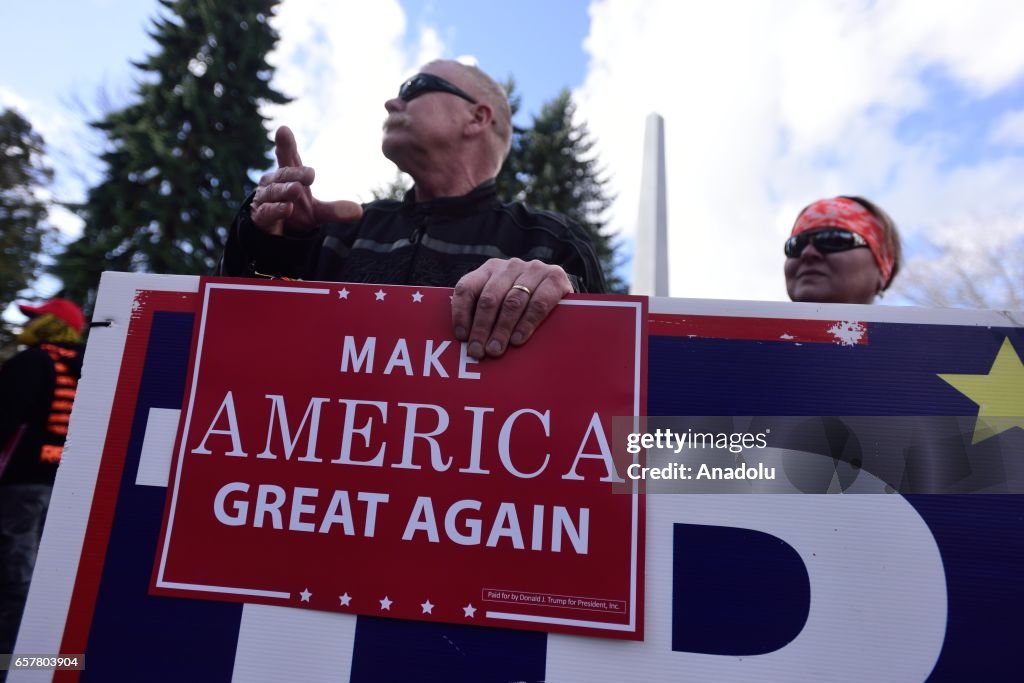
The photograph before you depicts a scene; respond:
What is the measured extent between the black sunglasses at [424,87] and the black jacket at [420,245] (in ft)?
1.34

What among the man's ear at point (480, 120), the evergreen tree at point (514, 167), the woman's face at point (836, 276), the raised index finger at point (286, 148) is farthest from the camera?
the evergreen tree at point (514, 167)

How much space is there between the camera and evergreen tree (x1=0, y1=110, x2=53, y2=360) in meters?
12.0

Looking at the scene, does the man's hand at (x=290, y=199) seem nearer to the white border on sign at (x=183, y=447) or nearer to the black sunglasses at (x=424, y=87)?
the white border on sign at (x=183, y=447)

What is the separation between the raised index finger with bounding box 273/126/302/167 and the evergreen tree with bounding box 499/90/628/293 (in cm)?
1904

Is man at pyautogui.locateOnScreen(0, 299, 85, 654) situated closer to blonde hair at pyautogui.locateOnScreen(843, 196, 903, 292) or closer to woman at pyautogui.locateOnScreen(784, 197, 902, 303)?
woman at pyautogui.locateOnScreen(784, 197, 902, 303)

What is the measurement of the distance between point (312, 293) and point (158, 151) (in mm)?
14865

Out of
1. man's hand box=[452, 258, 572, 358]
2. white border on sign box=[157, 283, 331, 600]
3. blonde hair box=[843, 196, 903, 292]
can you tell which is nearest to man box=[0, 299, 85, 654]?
white border on sign box=[157, 283, 331, 600]

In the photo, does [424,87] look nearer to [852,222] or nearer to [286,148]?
[286,148]

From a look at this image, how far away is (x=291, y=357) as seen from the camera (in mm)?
1180

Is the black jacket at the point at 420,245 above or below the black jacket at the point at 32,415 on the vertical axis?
above

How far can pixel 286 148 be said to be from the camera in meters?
1.43

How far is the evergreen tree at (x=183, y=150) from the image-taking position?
13.7 metres

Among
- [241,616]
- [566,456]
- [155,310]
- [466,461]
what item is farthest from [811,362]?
[155,310]

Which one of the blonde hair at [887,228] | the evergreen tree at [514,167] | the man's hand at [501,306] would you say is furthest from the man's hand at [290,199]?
the evergreen tree at [514,167]
